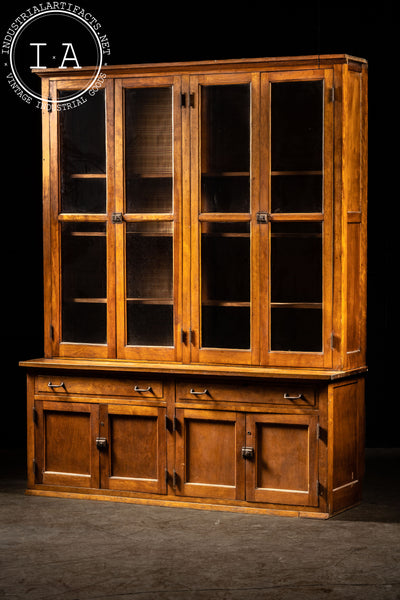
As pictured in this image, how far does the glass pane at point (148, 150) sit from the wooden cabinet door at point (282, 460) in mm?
1389

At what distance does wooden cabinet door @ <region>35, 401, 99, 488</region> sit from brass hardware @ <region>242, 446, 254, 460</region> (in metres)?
0.90

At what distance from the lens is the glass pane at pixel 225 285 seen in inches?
227

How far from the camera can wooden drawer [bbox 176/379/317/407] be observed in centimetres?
548

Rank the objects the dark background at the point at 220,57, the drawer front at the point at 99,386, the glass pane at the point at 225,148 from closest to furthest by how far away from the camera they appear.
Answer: the glass pane at the point at 225,148 < the drawer front at the point at 99,386 < the dark background at the point at 220,57

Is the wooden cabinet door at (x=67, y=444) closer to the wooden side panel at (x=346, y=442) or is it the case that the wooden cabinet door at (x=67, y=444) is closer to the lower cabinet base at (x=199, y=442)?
the lower cabinet base at (x=199, y=442)

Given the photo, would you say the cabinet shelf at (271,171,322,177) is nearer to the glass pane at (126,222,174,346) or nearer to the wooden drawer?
the glass pane at (126,222,174,346)

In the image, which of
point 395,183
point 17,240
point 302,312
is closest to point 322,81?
point 302,312

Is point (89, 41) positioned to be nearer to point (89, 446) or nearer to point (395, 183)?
point (395, 183)

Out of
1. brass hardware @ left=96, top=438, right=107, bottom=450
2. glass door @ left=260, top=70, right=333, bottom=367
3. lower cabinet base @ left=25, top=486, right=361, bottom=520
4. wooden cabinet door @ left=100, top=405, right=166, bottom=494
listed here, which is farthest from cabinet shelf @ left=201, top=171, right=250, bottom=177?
lower cabinet base @ left=25, top=486, right=361, bottom=520

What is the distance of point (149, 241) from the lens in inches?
234

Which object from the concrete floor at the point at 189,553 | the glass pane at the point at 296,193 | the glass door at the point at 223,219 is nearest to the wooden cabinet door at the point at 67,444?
the concrete floor at the point at 189,553

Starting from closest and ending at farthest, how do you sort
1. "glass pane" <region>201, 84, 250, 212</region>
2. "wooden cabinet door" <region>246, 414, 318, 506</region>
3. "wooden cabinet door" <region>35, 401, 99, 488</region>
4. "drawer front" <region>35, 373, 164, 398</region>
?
1. "wooden cabinet door" <region>246, 414, 318, 506</region>
2. "glass pane" <region>201, 84, 250, 212</region>
3. "drawer front" <region>35, 373, 164, 398</region>
4. "wooden cabinet door" <region>35, 401, 99, 488</region>

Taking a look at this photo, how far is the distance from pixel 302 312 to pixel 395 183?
192 centimetres

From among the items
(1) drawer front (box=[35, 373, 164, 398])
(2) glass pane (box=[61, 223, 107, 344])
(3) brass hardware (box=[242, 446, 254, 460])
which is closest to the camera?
(3) brass hardware (box=[242, 446, 254, 460])
